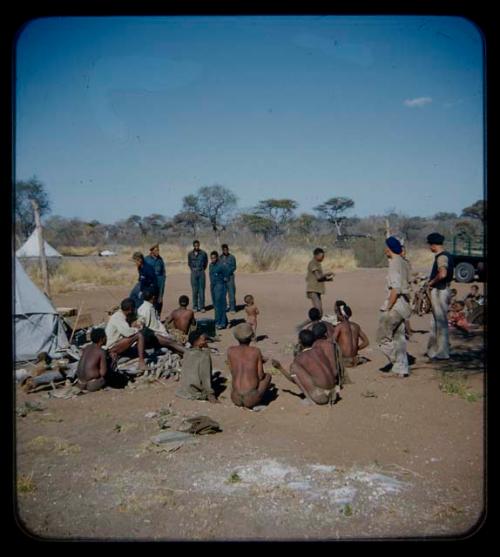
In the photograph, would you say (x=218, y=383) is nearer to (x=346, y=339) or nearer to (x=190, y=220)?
(x=346, y=339)

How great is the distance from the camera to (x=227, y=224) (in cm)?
4681

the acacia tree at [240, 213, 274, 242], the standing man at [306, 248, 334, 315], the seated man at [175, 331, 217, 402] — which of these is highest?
the acacia tree at [240, 213, 274, 242]

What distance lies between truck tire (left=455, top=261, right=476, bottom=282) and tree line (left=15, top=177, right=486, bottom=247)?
21.6m

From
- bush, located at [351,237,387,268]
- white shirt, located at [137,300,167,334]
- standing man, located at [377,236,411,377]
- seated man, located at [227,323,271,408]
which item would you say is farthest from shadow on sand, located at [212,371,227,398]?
bush, located at [351,237,387,268]

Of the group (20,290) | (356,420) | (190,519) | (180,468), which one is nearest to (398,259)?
(356,420)

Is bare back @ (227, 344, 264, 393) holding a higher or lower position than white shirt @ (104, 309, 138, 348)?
lower

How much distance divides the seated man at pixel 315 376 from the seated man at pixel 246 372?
0.38m

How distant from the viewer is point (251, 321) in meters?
10.5

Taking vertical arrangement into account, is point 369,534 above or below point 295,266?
below

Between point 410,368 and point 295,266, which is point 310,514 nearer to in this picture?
point 410,368

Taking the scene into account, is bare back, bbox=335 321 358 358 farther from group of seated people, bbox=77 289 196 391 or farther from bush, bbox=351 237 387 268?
bush, bbox=351 237 387 268

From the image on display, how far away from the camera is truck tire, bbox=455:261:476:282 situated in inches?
711

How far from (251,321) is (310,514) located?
639 centimetres

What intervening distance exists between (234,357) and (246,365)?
0.50 feet
